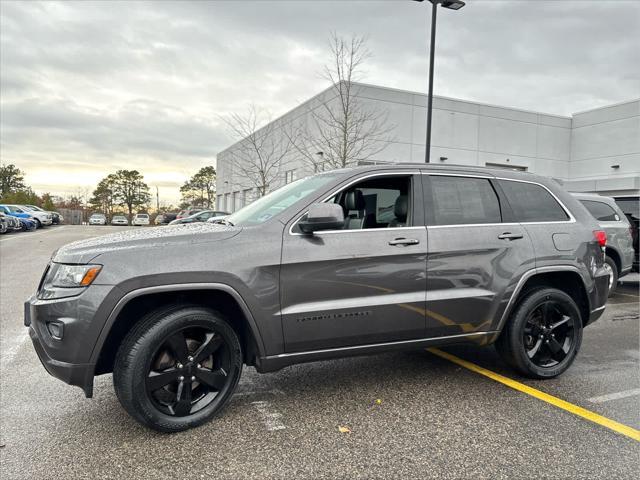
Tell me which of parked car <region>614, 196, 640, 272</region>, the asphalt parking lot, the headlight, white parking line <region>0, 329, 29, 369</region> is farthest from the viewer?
parked car <region>614, 196, 640, 272</region>

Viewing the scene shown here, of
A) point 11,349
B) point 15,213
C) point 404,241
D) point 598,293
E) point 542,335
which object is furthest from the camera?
point 15,213

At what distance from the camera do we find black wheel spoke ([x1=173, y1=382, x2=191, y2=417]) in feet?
10.00

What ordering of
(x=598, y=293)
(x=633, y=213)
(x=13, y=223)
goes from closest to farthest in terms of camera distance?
(x=598, y=293), (x=633, y=213), (x=13, y=223)

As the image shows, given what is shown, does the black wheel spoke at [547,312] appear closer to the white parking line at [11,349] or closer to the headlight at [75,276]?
the headlight at [75,276]

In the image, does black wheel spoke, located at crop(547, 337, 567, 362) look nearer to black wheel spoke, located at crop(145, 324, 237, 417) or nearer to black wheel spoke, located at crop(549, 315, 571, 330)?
black wheel spoke, located at crop(549, 315, 571, 330)

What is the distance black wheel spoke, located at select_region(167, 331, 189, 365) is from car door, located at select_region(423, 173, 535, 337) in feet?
5.97

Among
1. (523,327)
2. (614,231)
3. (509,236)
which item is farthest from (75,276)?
(614,231)

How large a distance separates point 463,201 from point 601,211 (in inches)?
232

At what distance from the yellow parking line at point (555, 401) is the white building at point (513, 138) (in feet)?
60.6

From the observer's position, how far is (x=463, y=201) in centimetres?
388

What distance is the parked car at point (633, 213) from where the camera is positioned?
8930mm

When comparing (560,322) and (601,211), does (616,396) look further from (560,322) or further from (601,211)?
(601,211)

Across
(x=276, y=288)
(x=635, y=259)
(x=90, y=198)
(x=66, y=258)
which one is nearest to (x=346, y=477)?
(x=276, y=288)

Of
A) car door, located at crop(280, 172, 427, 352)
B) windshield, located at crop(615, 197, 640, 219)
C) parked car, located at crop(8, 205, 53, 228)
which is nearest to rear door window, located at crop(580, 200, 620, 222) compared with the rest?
windshield, located at crop(615, 197, 640, 219)
